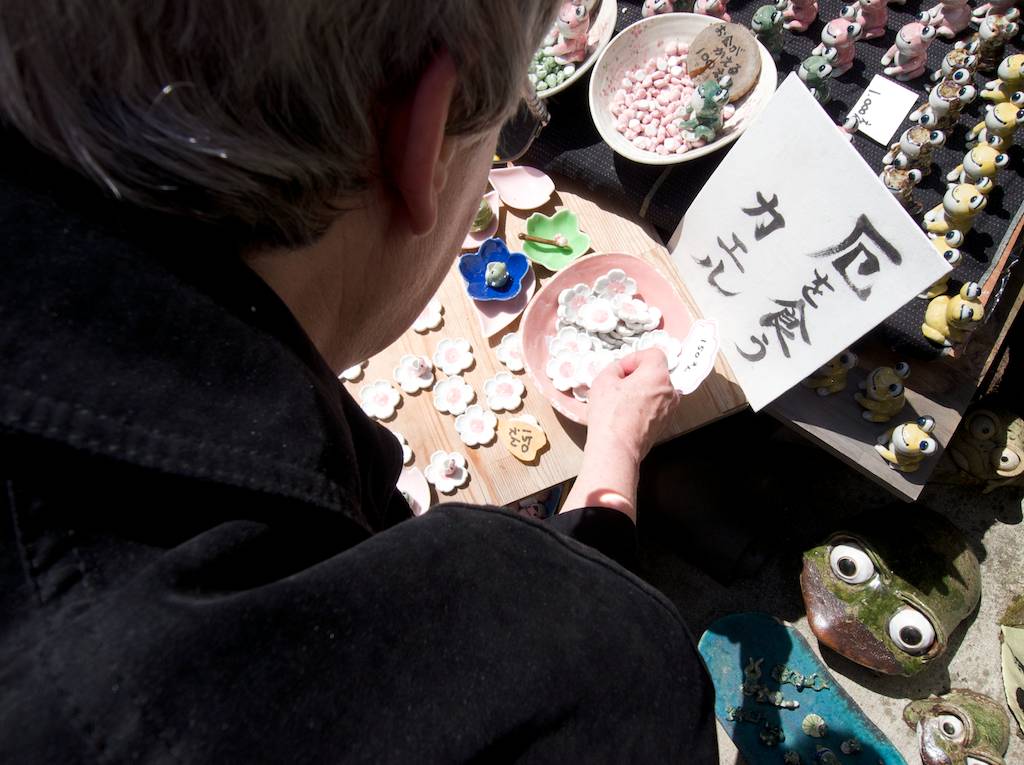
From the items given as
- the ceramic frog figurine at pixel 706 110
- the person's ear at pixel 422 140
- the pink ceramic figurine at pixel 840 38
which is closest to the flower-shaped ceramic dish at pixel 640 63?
the ceramic frog figurine at pixel 706 110

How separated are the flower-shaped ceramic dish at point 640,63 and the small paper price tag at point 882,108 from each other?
176mm

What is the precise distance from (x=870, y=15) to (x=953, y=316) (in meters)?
0.56

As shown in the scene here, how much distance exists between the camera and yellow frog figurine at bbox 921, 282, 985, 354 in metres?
0.90

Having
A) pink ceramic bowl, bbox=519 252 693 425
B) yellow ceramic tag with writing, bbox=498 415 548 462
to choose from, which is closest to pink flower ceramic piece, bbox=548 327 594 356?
pink ceramic bowl, bbox=519 252 693 425

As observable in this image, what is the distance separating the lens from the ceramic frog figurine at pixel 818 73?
101cm

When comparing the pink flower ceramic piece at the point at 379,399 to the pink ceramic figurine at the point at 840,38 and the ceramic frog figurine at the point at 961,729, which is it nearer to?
the pink ceramic figurine at the point at 840,38

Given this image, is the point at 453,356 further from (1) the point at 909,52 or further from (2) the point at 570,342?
(1) the point at 909,52

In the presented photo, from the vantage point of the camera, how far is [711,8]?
1.11 m

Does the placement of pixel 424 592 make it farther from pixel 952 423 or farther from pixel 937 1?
pixel 937 1

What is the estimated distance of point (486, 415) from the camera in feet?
3.25

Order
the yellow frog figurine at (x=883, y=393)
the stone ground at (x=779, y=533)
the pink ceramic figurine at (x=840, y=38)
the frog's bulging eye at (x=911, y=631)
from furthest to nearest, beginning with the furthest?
1. the stone ground at (x=779, y=533)
2. the frog's bulging eye at (x=911, y=631)
3. the pink ceramic figurine at (x=840, y=38)
4. the yellow frog figurine at (x=883, y=393)

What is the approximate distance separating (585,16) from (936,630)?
131 centimetres

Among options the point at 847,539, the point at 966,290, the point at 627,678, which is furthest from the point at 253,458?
the point at 847,539

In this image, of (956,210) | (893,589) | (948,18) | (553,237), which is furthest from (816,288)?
(893,589)
